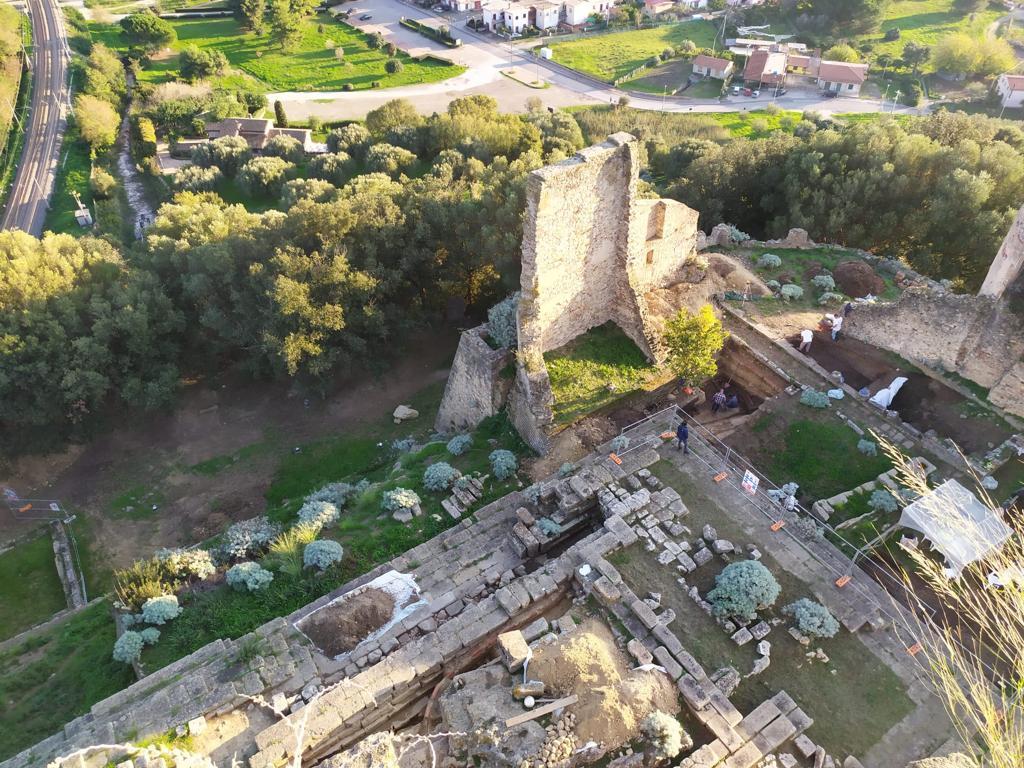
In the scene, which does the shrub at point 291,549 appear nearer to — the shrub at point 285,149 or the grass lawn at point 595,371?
the grass lawn at point 595,371

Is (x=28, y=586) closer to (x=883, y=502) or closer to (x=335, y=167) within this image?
(x=883, y=502)

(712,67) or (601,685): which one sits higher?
(712,67)

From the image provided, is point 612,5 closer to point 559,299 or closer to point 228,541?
point 559,299

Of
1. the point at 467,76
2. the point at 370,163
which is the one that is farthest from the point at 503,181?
the point at 467,76

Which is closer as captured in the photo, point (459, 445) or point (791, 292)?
point (459, 445)

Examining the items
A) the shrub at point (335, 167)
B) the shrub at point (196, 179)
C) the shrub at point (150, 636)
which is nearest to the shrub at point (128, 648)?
the shrub at point (150, 636)

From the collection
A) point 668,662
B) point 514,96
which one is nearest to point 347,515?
point 668,662
